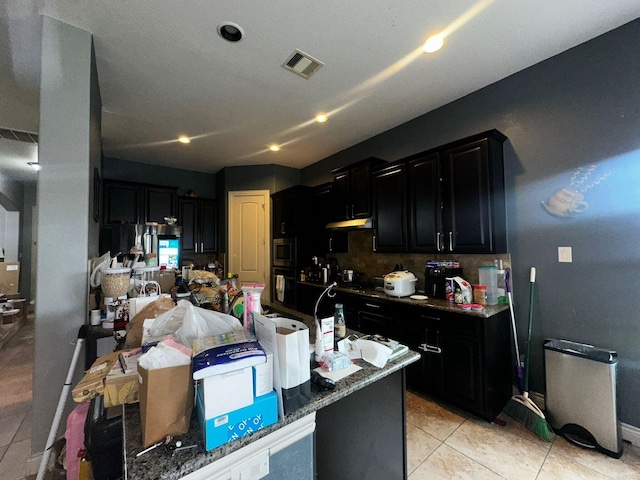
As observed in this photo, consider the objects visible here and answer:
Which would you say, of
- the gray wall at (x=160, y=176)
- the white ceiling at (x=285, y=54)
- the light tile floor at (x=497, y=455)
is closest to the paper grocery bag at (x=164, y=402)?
the light tile floor at (x=497, y=455)

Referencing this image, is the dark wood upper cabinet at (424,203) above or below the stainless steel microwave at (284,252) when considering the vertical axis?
above

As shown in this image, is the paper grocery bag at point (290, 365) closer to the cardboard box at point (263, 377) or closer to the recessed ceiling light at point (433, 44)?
the cardboard box at point (263, 377)

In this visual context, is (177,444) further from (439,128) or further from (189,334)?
(439,128)

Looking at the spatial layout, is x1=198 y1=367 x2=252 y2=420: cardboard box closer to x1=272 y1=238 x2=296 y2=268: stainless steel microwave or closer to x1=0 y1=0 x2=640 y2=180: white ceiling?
x1=0 y1=0 x2=640 y2=180: white ceiling

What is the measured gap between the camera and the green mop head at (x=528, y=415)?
1.96 m

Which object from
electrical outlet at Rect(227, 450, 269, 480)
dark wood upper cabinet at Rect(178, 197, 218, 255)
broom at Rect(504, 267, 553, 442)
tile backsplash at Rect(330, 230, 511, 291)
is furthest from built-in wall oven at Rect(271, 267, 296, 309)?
electrical outlet at Rect(227, 450, 269, 480)

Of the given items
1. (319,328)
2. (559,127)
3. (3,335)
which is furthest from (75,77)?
(3,335)

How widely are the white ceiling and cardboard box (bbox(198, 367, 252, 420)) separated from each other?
210 cm

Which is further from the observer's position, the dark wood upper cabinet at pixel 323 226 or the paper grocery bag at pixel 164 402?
the dark wood upper cabinet at pixel 323 226

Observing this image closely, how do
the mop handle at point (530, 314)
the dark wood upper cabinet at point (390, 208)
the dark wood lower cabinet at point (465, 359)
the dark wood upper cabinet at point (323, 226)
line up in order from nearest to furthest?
1. the dark wood lower cabinet at point (465, 359)
2. the mop handle at point (530, 314)
3. the dark wood upper cabinet at point (390, 208)
4. the dark wood upper cabinet at point (323, 226)

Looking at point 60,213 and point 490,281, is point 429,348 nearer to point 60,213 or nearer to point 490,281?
point 490,281

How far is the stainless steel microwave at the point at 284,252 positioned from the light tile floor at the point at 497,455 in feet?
8.88

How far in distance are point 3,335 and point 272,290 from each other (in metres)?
4.26

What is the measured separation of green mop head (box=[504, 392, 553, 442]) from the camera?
1955 mm
